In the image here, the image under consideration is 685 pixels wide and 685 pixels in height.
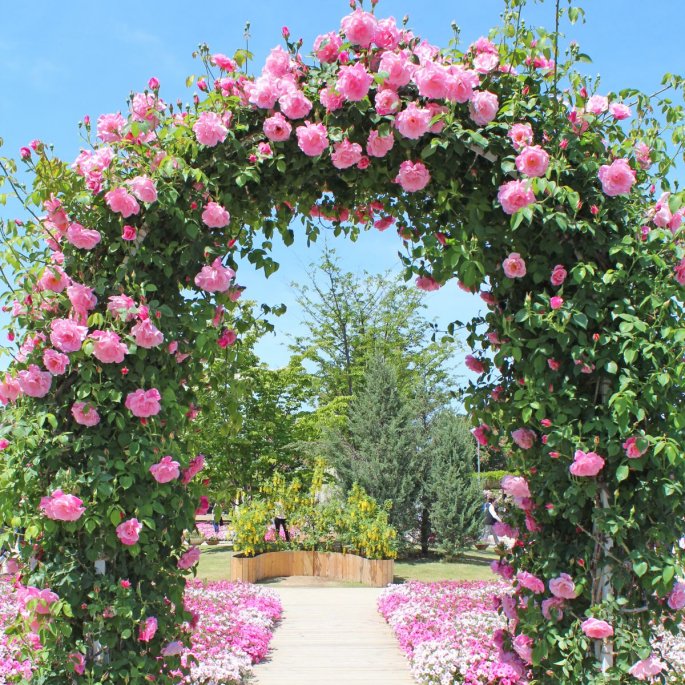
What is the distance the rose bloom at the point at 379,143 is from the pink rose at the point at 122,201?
1112mm

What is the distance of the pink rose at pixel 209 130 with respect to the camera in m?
3.28

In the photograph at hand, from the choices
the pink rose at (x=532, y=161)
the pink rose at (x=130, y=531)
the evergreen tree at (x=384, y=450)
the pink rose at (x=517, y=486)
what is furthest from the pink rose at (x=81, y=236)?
the evergreen tree at (x=384, y=450)

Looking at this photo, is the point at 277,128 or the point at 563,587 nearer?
the point at 563,587

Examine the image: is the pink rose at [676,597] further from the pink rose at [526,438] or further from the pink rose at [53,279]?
the pink rose at [53,279]

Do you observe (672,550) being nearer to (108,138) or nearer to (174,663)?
(174,663)

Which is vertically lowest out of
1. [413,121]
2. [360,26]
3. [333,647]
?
[333,647]

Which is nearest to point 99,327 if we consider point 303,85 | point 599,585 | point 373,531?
point 303,85

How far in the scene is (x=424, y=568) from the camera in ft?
44.1

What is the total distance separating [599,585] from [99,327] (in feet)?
8.32

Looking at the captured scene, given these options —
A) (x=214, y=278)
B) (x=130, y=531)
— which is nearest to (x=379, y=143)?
(x=214, y=278)

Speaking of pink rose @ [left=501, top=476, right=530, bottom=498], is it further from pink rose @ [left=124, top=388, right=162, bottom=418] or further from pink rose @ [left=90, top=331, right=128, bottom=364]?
pink rose @ [left=90, top=331, right=128, bottom=364]

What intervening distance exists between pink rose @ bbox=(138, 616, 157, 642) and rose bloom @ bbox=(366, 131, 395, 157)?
209cm

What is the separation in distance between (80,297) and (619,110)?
2.63 metres

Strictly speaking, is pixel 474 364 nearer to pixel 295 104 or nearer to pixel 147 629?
pixel 295 104
